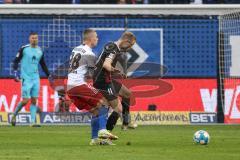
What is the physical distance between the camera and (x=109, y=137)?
1758 cm

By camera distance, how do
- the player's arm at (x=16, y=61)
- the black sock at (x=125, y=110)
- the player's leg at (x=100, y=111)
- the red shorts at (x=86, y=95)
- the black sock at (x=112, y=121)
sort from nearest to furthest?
the player's leg at (x=100, y=111) < the red shorts at (x=86, y=95) < the black sock at (x=112, y=121) < the black sock at (x=125, y=110) < the player's arm at (x=16, y=61)

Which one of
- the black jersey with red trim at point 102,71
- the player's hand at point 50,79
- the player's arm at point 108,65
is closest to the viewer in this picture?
the player's arm at point 108,65

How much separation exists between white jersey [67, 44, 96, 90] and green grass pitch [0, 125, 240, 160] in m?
1.23

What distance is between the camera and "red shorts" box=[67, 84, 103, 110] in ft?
58.1

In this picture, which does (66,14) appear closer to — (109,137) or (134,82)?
(134,82)

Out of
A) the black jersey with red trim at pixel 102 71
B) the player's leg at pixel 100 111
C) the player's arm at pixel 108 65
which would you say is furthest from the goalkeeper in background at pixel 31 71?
the player's leg at pixel 100 111

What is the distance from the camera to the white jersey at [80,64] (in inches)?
695

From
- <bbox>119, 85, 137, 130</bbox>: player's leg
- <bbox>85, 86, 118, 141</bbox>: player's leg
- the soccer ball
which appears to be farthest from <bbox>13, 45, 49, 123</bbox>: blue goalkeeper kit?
the soccer ball

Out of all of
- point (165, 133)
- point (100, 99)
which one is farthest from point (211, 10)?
point (100, 99)

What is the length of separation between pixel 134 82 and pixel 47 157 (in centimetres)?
1422

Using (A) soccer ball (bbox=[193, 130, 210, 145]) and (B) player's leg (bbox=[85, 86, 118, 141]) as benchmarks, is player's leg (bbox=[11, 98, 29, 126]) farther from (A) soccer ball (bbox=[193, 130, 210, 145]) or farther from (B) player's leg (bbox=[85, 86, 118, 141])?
(A) soccer ball (bbox=[193, 130, 210, 145])

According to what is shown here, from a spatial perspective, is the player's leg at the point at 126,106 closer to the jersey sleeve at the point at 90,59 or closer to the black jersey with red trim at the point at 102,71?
the black jersey with red trim at the point at 102,71

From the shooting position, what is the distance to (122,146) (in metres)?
17.4

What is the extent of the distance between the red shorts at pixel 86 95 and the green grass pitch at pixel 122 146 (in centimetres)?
78
